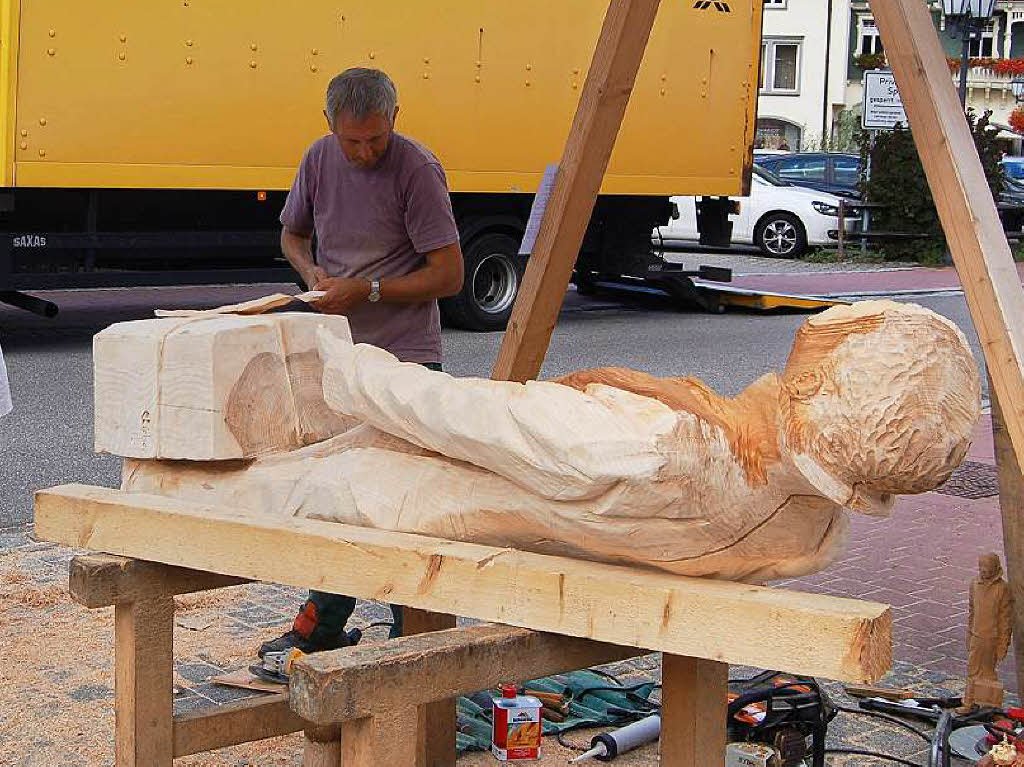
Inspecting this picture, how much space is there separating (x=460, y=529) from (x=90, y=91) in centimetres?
699

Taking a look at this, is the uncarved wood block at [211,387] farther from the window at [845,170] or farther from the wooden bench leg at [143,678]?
the window at [845,170]

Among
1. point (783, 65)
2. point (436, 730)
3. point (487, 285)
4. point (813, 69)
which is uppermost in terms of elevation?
point (783, 65)

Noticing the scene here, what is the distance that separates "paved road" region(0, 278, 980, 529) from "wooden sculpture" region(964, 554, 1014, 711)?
3.53m

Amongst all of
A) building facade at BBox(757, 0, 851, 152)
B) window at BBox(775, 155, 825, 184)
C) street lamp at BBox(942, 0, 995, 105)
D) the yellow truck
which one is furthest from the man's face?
building facade at BBox(757, 0, 851, 152)

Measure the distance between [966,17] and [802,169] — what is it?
8.53 meters

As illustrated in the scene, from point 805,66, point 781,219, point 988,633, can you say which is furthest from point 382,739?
point 805,66

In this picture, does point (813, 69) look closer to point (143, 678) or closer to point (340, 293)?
point (340, 293)

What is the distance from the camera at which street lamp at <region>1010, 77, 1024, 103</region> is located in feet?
145

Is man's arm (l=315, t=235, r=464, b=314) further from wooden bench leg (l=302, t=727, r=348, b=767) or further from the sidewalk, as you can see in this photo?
the sidewalk

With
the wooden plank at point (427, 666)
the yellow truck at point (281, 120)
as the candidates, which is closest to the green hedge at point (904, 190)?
the yellow truck at point (281, 120)

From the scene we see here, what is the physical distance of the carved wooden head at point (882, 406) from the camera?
81.2 inches

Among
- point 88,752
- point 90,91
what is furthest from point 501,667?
point 90,91

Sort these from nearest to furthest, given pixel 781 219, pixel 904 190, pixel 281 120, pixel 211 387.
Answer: pixel 211 387 → pixel 281 120 → pixel 904 190 → pixel 781 219

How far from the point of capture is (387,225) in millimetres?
3809
